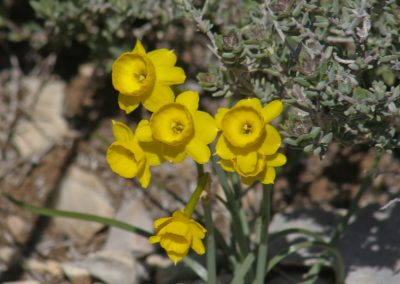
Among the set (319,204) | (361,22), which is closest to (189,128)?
(361,22)

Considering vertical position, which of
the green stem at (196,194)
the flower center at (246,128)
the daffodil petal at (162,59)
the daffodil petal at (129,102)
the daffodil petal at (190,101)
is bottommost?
the green stem at (196,194)

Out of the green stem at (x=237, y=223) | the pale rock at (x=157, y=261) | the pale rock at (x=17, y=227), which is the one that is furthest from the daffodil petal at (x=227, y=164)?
the pale rock at (x=17, y=227)

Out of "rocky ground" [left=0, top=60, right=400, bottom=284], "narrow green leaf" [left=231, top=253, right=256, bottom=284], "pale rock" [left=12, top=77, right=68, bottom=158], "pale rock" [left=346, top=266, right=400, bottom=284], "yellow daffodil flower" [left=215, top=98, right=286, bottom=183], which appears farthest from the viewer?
"pale rock" [left=12, top=77, right=68, bottom=158]

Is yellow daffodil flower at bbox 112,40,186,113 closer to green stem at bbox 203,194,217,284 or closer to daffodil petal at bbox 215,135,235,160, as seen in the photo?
daffodil petal at bbox 215,135,235,160

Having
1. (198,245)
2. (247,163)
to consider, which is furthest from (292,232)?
(247,163)

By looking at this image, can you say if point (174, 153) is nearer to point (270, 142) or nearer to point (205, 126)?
point (205, 126)

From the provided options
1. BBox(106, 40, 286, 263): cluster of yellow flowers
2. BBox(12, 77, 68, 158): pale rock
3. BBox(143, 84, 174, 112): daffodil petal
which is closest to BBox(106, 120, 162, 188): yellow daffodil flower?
BBox(106, 40, 286, 263): cluster of yellow flowers

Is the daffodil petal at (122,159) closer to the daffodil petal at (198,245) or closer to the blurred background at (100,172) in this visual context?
the daffodil petal at (198,245)
